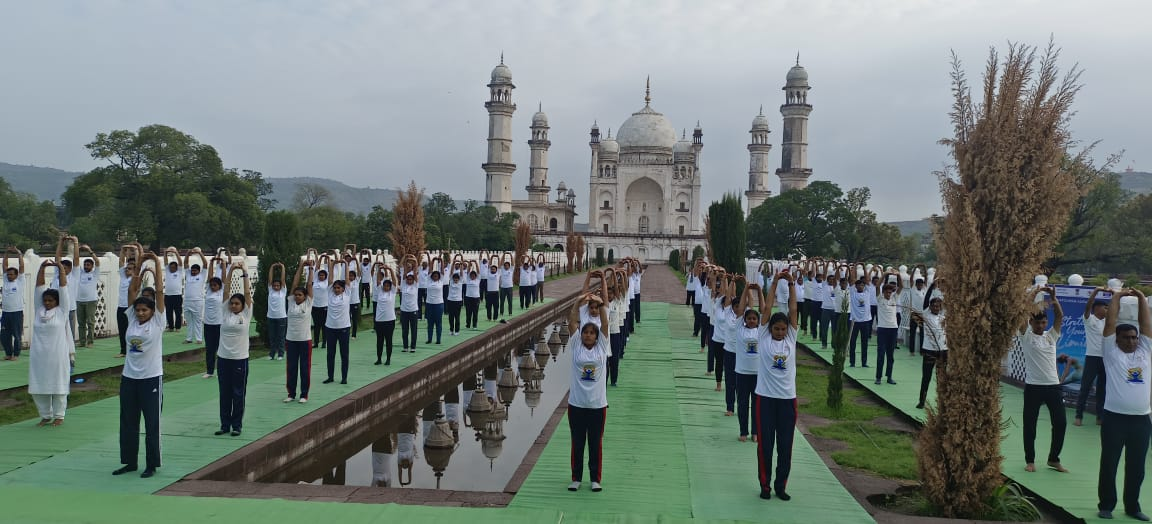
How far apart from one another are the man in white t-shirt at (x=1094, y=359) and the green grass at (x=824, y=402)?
1998 millimetres

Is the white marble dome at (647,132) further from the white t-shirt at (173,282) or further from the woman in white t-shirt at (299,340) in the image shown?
Answer: the woman in white t-shirt at (299,340)

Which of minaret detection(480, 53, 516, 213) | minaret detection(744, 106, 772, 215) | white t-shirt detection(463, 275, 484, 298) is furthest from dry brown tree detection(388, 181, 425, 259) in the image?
minaret detection(744, 106, 772, 215)

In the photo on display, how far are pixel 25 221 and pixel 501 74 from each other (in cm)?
4864

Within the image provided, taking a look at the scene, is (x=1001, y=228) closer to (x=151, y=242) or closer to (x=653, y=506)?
(x=653, y=506)

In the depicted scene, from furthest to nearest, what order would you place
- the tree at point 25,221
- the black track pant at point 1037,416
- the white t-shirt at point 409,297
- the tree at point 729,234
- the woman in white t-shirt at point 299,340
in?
the tree at point 25,221, the tree at point 729,234, the white t-shirt at point 409,297, the woman in white t-shirt at point 299,340, the black track pant at point 1037,416

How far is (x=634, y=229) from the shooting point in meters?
91.0

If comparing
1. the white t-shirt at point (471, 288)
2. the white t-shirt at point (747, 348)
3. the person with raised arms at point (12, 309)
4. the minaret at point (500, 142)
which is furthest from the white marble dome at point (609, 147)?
the white t-shirt at point (747, 348)

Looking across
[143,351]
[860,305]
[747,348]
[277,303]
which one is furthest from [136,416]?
[860,305]

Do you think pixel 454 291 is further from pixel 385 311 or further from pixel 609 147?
pixel 609 147

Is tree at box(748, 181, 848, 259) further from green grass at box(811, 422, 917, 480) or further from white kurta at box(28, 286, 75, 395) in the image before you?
white kurta at box(28, 286, 75, 395)

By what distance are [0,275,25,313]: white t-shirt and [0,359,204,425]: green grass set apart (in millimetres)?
1655

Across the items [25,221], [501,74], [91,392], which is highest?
[501,74]

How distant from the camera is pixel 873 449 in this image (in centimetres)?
731

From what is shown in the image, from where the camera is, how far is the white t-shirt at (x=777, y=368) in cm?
562
